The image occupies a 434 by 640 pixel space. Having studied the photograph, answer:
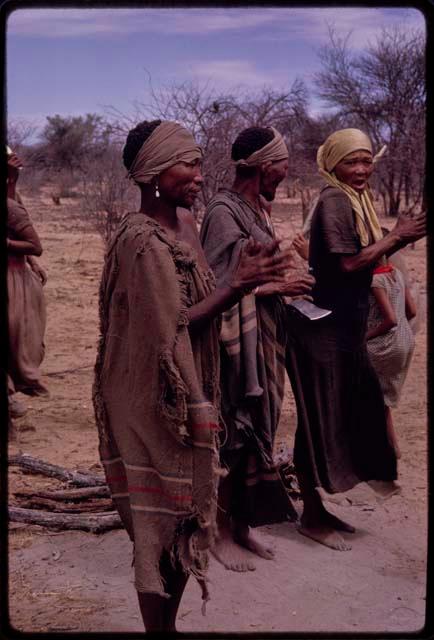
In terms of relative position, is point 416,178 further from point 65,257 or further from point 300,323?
point 300,323

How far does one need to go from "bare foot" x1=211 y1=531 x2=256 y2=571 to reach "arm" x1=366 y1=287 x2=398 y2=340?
1.72 meters

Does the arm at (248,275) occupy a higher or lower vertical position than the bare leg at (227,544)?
higher

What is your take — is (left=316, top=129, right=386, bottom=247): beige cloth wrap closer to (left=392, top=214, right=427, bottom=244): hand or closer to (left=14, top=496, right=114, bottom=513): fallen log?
(left=392, top=214, right=427, bottom=244): hand

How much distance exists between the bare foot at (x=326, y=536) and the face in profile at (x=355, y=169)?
166 cm

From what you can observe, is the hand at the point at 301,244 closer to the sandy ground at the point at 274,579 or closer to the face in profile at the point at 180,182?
the sandy ground at the point at 274,579

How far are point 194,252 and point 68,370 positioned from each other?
5794 mm

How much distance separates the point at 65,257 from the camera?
15.4m

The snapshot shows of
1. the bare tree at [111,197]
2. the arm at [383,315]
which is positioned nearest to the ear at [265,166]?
the arm at [383,315]

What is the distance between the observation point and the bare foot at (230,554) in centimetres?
402

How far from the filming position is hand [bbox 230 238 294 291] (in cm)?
275

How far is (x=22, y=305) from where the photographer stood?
21.7 ft

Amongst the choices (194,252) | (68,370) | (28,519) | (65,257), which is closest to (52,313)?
(68,370)

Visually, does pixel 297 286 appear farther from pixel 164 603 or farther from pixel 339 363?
pixel 164 603

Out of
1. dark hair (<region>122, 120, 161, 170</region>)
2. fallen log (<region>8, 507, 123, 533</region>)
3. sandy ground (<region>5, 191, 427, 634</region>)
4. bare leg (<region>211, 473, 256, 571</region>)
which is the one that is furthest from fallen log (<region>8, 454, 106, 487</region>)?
dark hair (<region>122, 120, 161, 170</region>)
